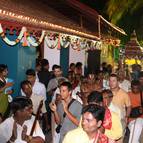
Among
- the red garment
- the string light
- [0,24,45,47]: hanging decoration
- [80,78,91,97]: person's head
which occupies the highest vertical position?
the string light

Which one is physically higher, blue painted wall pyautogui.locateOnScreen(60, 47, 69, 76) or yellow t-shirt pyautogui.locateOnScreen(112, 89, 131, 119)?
blue painted wall pyautogui.locateOnScreen(60, 47, 69, 76)

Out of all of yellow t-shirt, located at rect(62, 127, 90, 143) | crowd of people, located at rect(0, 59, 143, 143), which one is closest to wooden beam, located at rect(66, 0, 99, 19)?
crowd of people, located at rect(0, 59, 143, 143)

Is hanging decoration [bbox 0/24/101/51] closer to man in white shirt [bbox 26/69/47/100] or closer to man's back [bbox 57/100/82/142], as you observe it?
man in white shirt [bbox 26/69/47/100]

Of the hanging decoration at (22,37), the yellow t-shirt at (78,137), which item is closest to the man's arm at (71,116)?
the hanging decoration at (22,37)

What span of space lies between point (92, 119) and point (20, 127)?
128cm

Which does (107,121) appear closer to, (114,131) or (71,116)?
(114,131)

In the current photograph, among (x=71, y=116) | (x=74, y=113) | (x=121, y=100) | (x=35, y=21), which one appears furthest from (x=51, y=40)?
(x=71, y=116)

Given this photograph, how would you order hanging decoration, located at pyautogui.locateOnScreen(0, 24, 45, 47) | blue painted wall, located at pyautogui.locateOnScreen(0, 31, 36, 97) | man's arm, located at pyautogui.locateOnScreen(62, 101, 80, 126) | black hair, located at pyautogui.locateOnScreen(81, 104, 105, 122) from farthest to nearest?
blue painted wall, located at pyautogui.locateOnScreen(0, 31, 36, 97), hanging decoration, located at pyautogui.locateOnScreen(0, 24, 45, 47), man's arm, located at pyautogui.locateOnScreen(62, 101, 80, 126), black hair, located at pyautogui.locateOnScreen(81, 104, 105, 122)

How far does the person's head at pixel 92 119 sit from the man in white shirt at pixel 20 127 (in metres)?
1.03

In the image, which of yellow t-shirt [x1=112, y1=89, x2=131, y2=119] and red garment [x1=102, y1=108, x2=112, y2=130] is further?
yellow t-shirt [x1=112, y1=89, x2=131, y2=119]

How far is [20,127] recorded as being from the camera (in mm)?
6719

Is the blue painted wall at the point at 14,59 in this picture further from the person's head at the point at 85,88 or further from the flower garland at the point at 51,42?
the person's head at the point at 85,88

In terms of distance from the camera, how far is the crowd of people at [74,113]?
19.5 feet

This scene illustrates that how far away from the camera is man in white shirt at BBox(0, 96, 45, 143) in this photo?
6.61 meters
